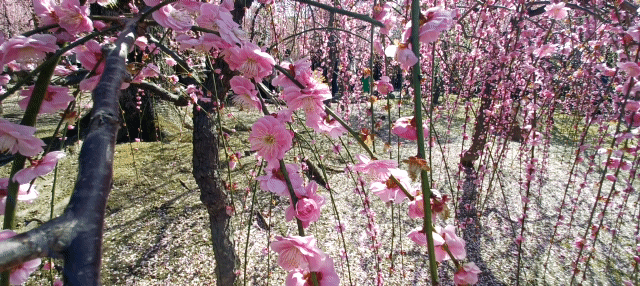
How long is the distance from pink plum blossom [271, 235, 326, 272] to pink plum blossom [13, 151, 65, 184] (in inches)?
12.9

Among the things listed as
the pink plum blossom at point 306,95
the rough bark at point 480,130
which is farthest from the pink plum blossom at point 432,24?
the rough bark at point 480,130

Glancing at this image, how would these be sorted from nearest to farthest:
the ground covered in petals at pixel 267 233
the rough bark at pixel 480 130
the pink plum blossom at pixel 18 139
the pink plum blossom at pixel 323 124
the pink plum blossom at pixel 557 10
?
the pink plum blossom at pixel 18 139 → the pink plum blossom at pixel 323 124 → the pink plum blossom at pixel 557 10 → the ground covered in petals at pixel 267 233 → the rough bark at pixel 480 130

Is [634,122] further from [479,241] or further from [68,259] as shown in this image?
[68,259]

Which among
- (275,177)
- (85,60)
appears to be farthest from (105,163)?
(85,60)

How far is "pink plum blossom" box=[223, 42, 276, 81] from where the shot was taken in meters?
0.57

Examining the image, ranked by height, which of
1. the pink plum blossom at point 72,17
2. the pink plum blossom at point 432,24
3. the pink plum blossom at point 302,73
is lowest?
the pink plum blossom at point 302,73

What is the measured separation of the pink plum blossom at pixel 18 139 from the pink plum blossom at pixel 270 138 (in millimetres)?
282

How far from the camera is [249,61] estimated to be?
60cm

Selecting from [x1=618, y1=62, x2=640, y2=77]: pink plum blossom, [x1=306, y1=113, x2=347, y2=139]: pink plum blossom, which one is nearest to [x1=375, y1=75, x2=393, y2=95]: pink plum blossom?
[x1=306, y1=113, x2=347, y2=139]: pink plum blossom

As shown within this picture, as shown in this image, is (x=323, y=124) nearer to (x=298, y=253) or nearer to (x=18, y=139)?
(x=298, y=253)

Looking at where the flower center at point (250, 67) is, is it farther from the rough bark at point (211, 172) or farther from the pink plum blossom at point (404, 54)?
the rough bark at point (211, 172)

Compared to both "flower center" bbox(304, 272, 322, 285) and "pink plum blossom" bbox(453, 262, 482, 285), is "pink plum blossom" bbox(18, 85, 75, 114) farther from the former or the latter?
"pink plum blossom" bbox(453, 262, 482, 285)

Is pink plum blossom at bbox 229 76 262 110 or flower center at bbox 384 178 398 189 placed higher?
pink plum blossom at bbox 229 76 262 110

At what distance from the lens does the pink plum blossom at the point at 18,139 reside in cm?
44
